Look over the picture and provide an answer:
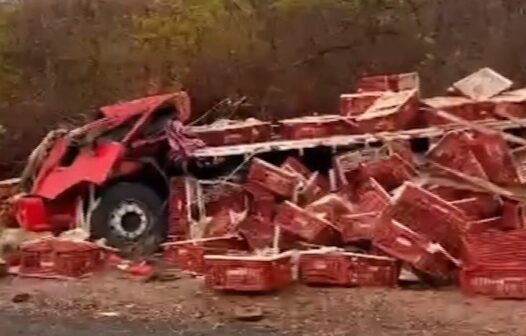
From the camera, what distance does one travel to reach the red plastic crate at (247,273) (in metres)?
12.6

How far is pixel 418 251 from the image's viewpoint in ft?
42.0

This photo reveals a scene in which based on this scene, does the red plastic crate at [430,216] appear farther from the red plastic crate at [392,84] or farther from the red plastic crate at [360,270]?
the red plastic crate at [392,84]

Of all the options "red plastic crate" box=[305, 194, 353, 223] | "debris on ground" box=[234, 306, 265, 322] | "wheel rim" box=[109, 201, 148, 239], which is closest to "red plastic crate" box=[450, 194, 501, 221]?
"red plastic crate" box=[305, 194, 353, 223]

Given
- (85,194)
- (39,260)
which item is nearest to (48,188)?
(85,194)

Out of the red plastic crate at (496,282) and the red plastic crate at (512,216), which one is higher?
the red plastic crate at (512,216)

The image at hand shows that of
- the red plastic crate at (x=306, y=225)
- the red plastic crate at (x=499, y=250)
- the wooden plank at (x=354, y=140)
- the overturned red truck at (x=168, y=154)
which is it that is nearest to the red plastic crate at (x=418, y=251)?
the red plastic crate at (x=499, y=250)

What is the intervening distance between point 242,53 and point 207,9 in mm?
1400

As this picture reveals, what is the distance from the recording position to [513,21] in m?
20.3

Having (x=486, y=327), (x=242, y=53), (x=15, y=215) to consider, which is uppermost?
(x=242, y=53)

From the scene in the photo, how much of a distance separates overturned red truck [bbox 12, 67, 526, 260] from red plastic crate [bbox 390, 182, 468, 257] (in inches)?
77.8

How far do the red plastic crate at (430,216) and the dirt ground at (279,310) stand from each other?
59 centimetres

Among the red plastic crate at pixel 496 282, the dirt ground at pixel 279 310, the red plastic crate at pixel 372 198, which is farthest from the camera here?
the red plastic crate at pixel 372 198

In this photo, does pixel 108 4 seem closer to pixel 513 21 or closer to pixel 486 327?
pixel 513 21

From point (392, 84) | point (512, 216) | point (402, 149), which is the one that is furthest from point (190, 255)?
point (392, 84)
